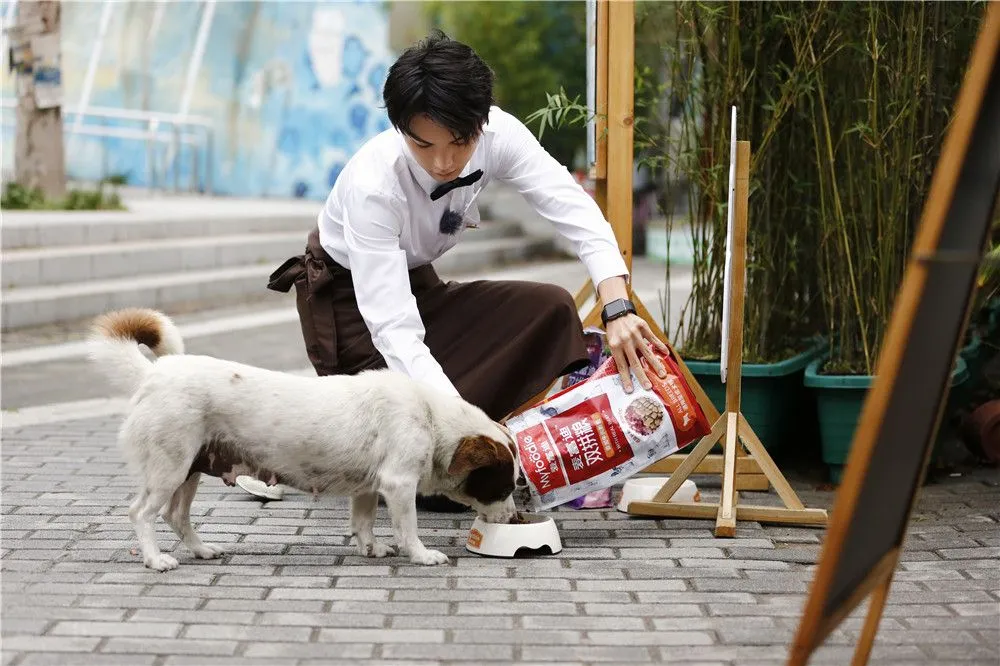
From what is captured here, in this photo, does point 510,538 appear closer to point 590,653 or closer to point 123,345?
point 590,653

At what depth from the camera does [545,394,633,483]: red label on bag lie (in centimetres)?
397

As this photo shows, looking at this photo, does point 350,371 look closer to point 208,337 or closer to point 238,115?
point 208,337

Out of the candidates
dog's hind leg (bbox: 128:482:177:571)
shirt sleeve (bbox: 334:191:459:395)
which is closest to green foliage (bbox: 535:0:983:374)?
shirt sleeve (bbox: 334:191:459:395)

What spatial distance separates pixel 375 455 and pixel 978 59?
84.8 inches

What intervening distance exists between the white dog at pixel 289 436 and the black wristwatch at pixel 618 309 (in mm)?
529

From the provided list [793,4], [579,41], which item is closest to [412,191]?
[793,4]

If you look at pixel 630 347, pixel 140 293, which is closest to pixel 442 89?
pixel 630 347

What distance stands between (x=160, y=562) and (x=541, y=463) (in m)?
1.22

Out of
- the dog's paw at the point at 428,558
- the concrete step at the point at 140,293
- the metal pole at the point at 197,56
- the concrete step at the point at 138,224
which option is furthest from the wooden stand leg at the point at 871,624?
the metal pole at the point at 197,56

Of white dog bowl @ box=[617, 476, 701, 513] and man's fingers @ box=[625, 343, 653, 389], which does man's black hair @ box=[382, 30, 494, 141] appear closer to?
man's fingers @ box=[625, 343, 653, 389]

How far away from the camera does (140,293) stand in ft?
31.4

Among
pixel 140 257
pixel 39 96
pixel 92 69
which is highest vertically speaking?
pixel 92 69

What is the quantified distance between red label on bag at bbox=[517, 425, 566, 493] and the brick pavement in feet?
0.83

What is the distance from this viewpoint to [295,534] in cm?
419
